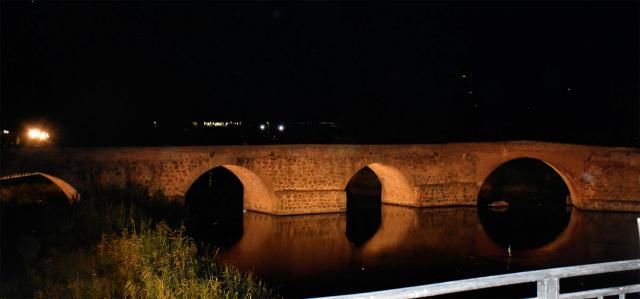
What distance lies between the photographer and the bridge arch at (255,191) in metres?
18.3

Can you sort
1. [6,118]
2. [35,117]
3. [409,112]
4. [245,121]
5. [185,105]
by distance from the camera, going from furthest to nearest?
[409,112], [245,121], [185,105], [35,117], [6,118]

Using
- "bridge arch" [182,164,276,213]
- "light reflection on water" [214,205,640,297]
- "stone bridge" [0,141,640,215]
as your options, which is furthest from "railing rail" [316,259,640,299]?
"bridge arch" [182,164,276,213]

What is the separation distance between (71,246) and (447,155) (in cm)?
1407

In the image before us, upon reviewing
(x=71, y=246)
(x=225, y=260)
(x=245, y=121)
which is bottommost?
(x=225, y=260)

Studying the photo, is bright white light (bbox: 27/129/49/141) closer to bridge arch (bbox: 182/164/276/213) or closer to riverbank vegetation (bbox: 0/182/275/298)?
bridge arch (bbox: 182/164/276/213)

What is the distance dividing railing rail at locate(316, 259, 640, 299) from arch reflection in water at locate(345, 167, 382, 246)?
1205cm

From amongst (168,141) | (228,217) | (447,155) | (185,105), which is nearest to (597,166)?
(447,155)

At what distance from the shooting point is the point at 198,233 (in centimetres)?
1619

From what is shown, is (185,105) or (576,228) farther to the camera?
(185,105)

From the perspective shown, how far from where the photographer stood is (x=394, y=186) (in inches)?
848

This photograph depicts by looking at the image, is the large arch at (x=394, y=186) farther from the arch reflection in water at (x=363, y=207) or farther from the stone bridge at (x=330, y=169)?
the arch reflection in water at (x=363, y=207)

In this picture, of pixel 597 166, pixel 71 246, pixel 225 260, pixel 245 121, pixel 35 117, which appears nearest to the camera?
pixel 71 246

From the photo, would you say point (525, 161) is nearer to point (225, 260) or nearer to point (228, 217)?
point (228, 217)

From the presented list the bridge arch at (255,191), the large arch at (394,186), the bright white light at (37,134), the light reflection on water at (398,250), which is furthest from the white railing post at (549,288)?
the bright white light at (37,134)
